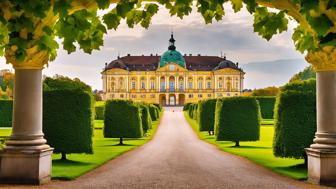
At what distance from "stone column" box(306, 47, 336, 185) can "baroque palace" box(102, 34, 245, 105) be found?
11287 centimetres

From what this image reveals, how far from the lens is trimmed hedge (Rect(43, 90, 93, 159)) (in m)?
14.3

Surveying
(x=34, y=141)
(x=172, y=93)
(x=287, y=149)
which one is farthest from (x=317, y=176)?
(x=172, y=93)

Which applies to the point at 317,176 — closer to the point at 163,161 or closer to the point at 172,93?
the point at 163,161

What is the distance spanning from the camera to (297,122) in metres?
13.0

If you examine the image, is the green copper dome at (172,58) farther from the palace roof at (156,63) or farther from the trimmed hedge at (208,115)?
the trimmed hedge at (208,115)

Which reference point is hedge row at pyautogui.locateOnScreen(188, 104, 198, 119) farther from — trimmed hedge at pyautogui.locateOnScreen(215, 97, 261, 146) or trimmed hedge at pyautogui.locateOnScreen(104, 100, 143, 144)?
trimmed hedge at pyautogui.locateOnScreen(215, 97, 261, 146)

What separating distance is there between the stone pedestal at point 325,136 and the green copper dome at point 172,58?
379ft

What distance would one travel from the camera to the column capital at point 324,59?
899 cm

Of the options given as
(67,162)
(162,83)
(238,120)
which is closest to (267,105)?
(238,120)

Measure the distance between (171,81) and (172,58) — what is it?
645cm

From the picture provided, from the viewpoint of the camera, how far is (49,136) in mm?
14336

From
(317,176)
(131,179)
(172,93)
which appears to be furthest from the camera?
(172,93)

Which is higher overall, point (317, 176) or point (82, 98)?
point (82, 98)

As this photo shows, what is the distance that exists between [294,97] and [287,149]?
152cm
